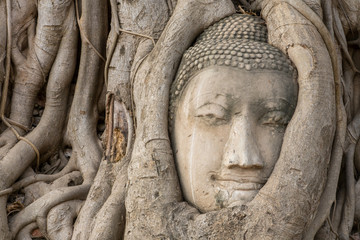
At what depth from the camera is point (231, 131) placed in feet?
7.76

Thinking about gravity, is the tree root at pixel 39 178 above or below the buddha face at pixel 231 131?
below

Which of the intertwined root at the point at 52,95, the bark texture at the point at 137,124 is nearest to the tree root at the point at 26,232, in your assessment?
the bark texture at the point at 137,124

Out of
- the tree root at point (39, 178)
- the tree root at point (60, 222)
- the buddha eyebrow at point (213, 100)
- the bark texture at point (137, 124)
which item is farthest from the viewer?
the tree root at point (39, 178)

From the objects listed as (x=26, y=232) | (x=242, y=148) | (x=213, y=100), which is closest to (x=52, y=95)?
(x=26, y=232)

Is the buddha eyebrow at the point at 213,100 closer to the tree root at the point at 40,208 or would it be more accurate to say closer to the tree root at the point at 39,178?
the tree root at the point at 40,208

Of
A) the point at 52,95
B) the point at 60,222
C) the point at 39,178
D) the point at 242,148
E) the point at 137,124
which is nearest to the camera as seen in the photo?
the point at 242,148

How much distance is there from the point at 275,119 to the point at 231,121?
0.61 feet

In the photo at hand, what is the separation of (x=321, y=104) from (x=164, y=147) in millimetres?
685

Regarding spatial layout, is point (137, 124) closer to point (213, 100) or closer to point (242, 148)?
point (213, 100)

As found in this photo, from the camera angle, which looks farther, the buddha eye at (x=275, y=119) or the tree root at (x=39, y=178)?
the tree root at (x=39, y=178)

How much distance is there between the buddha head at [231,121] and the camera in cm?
233

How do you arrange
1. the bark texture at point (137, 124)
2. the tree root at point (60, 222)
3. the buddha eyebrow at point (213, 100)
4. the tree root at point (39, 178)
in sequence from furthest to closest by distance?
the tree root at point (39, 178), the tree root at point (60, 222), the buddha eyebrow at point (213, 100), the bark texture at point (137, 124)

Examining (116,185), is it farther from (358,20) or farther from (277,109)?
(358,20)

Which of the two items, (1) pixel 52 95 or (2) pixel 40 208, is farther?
(1) pixel 52 95
